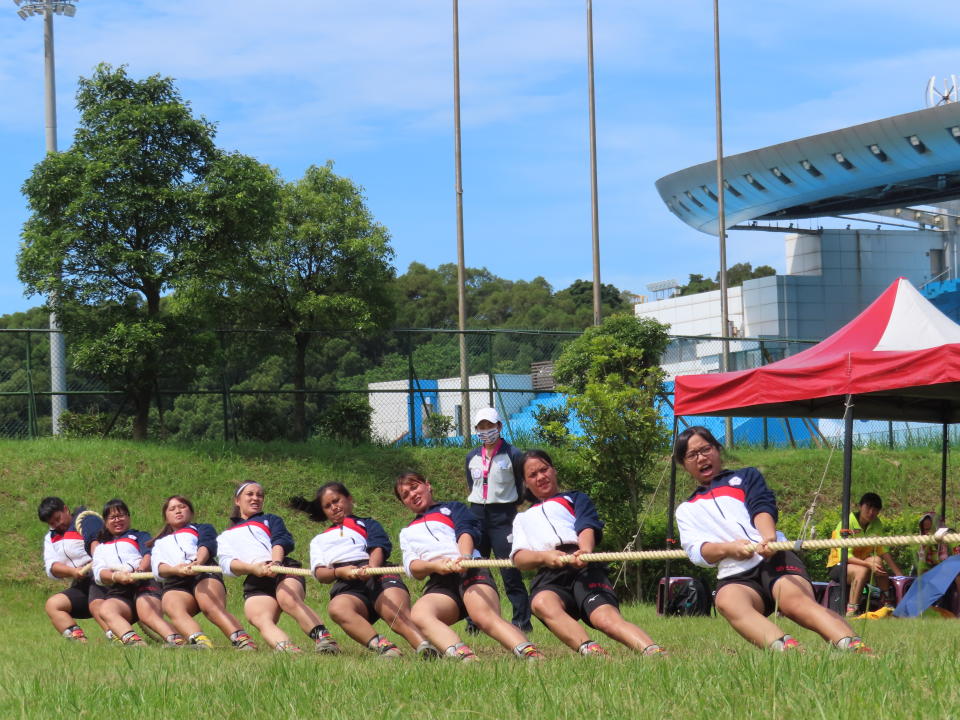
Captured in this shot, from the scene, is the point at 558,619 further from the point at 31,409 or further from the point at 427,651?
the point at 31,409

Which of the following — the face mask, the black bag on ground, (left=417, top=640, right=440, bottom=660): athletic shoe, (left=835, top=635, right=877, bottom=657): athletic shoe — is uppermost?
the face mask

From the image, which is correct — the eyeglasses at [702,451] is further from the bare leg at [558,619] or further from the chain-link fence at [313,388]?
the chain-link fence at [313,388]

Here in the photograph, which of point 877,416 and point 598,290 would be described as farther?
point 598,290

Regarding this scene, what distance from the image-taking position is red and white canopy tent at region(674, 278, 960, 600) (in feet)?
32.4

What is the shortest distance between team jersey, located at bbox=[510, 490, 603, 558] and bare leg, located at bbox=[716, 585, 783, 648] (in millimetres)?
971

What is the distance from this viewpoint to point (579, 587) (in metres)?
6.71

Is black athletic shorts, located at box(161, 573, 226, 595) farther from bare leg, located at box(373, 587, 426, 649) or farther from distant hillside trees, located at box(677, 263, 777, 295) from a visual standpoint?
distant hillside trees, located at box(677, 263, 777, 295)

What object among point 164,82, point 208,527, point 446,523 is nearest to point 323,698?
point 446,523

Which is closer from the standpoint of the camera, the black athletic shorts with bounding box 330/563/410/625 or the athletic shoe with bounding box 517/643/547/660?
the athletic shoe with bounding box 517/643/547/660

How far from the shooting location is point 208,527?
912cm

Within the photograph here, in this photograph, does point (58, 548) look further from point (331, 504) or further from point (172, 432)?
point (172, 432)

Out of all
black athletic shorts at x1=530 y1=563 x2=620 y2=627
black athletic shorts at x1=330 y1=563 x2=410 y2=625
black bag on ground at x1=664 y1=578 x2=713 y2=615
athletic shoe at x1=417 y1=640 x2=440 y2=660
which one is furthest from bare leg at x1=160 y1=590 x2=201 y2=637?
black bag on ground at x1=664 y1=578 x2=713 y2=615

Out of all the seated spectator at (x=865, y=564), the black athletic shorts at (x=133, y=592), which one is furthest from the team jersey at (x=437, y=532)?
the seated spectator at (x=865, y=564)

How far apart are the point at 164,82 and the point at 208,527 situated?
1059cm
